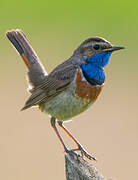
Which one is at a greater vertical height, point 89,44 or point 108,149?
point 89,44

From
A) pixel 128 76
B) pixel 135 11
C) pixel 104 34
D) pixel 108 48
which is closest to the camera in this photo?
pixel 108 48

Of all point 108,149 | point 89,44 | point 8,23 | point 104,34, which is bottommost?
point 108,149

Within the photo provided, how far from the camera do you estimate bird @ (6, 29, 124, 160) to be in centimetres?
832

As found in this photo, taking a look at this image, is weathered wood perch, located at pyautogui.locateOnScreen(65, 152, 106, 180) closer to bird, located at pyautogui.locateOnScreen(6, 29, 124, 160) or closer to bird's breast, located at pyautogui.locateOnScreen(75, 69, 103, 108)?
bird, located at pyautogui.locateOnScreen(6, 29, 124, 160)

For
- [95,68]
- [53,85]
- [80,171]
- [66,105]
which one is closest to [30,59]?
[53,85]

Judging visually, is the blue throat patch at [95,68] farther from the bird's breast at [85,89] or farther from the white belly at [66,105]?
the white belly at [66,105]

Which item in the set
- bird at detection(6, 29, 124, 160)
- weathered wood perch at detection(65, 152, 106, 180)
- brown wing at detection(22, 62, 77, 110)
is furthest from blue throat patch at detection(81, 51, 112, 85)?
weathered wood perch at detection(65, 152, 106, 180)

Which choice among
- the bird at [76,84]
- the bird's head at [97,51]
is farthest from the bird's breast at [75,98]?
the bird's head at [97,51]

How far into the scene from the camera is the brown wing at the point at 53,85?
8.51m

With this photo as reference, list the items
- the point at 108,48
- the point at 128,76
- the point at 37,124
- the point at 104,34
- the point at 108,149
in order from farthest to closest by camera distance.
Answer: the point at 104,34 < the point at 128,76 < the point at 37,124 < the point at 108,149 < the point at 108,48

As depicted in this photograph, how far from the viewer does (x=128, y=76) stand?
14.9 metres

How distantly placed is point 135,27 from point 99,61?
9.13 meters

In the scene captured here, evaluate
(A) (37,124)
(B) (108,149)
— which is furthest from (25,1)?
(B) (108,149)

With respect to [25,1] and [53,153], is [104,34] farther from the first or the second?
[53,153]
